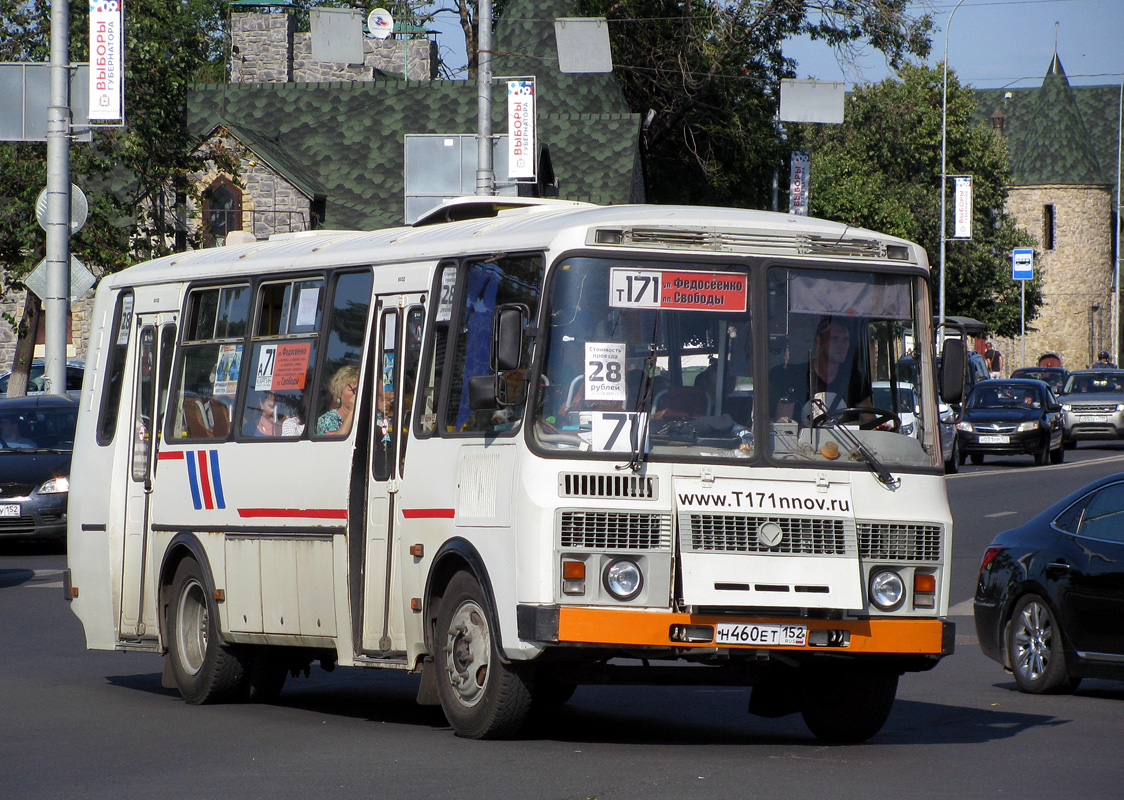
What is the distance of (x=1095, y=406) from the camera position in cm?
4581

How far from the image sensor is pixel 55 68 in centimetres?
2550

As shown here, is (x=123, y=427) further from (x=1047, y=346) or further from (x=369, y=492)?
(x=1047, y=346)

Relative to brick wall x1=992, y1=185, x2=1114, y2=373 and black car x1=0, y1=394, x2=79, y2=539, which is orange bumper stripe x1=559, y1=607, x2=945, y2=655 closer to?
black car x1=0, y1=394, x2=79, y2=539

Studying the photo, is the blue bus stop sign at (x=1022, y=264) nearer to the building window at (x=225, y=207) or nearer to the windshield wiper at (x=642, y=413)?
the building window at (x=225, y=207)

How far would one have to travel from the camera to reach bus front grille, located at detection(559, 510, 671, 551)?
862 cm

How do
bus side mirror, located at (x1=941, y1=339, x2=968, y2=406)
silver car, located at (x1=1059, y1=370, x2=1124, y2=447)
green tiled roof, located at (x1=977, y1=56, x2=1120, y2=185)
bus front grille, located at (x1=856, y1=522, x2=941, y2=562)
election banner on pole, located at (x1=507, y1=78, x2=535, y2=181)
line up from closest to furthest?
bus front grille, located at (x1=856, y1=522, x2=941, y2=562) < bus side mirror, located at (x1=941, y1=339, x2=968, y2=406) < election banner on pole, located at (x1=507, y1=78, x2=535, y2=181) < silver car, located at (x1=1059, y1=370, x2=1124, y2=447) < green tiled roof, located at (x1=977, y1=56, x2=1120, y2=185)

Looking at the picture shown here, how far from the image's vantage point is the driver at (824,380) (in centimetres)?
908

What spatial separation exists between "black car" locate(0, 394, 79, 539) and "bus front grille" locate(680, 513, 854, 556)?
13.5 meters

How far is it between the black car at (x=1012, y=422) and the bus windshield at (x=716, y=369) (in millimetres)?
29975

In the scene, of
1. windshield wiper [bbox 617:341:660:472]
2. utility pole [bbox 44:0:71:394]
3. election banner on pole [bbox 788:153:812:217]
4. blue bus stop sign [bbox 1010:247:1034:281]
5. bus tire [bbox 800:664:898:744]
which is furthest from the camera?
blue bus stop sign [bbox 1010:247:1034:281]

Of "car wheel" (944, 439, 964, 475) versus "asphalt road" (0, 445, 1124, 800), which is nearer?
"asphalt road" (0, 445, 1124, 800)

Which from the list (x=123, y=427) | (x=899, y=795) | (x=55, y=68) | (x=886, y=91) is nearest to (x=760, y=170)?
(x=886, y=91)

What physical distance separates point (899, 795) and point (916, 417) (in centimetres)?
235

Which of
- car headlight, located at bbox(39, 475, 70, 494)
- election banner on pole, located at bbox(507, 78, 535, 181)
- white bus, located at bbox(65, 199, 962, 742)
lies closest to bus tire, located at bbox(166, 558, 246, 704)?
white bus, located at bbox(65, 199, 962, 742)
